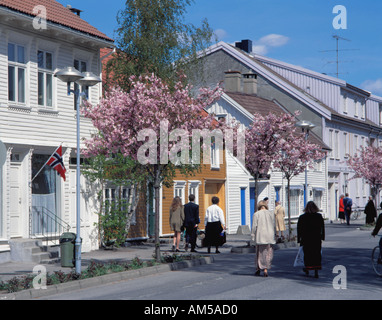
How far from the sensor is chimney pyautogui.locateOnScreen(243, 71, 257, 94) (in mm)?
48531

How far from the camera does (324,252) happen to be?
23281 millimetres

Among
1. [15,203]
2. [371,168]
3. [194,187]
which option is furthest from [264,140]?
[371,168]

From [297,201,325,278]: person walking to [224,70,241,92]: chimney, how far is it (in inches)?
1227

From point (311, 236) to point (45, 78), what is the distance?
10.3 m

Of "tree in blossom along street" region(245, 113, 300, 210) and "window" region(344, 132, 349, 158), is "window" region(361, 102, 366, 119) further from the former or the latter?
"tree in blossom along street" region(245, 113, 300, 210)

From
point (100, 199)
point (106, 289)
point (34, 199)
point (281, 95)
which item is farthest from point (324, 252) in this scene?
point (281, 95)

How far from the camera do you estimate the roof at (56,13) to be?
20328mm

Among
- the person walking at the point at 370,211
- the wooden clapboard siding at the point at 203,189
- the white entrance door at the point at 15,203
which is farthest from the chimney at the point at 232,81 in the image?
the white entrance door at the point at 15,203

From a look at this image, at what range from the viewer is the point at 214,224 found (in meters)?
22.9

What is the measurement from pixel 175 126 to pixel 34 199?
553cm

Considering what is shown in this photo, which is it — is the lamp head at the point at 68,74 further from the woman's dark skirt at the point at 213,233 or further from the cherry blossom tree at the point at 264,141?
the cherry blossom tree at the point at 264,141

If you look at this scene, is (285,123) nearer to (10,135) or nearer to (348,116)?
Answer: (10,135)

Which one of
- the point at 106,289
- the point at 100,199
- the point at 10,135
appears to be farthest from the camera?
the point at 100,199

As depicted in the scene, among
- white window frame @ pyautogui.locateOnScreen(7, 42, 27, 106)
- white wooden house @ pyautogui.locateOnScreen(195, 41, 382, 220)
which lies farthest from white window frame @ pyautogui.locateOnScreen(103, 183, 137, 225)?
white wooden house @ pyautogui.locateOnScreen(195, 41, 382, 220)
